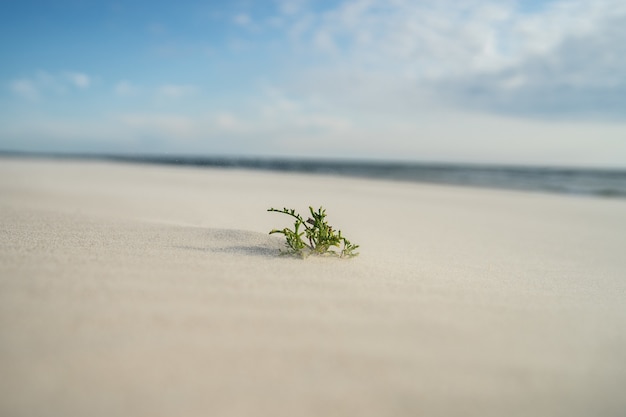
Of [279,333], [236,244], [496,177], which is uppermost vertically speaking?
[496,177]

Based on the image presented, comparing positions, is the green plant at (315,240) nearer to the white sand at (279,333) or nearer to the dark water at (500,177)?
the white sand at (279,333)

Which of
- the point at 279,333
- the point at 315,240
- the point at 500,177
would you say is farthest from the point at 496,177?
the point at 279,333

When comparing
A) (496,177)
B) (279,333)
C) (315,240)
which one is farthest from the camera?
(496,177)

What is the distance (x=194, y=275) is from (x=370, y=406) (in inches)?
49.0

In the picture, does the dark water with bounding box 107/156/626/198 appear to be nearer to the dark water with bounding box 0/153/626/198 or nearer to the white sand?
the dark water with bounding box 0/153/626/198

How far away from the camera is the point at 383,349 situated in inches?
68.8

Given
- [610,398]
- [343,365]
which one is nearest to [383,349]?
[343,365]

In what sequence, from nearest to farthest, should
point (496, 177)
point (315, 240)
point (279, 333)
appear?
point (279, 333)
point (315, 240)
point (496, 177)

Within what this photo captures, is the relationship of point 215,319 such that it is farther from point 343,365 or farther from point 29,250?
point 29,250

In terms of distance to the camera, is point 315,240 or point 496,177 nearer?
point 315,240

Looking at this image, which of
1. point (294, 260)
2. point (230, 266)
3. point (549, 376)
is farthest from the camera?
point (294, 260)

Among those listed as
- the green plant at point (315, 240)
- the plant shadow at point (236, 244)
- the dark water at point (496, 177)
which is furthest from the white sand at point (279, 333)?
the dark water at point (496, 177)

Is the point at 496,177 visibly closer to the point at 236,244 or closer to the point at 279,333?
the point at 236,244

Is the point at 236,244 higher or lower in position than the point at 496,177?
lower
